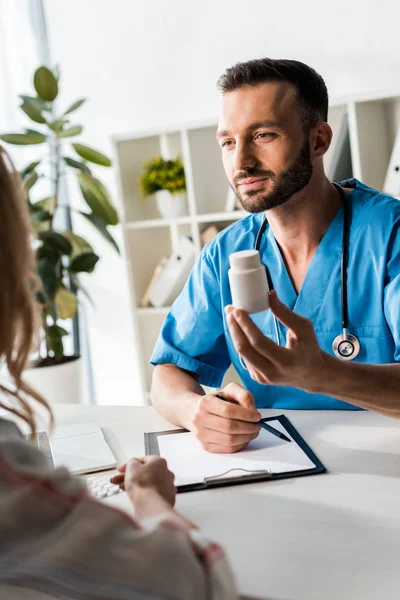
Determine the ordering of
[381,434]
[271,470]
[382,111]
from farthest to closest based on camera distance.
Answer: [382,111] → [381,434] → [271,470]

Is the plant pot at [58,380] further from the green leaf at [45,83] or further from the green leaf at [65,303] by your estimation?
the green leaf at [45,83]

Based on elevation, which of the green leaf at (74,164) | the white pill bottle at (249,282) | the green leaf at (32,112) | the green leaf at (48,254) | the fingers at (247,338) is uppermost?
the green leaf at (32,112)

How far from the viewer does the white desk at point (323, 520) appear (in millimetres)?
811

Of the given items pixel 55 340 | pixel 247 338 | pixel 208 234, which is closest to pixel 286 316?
pixel 247 338

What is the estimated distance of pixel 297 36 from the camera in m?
2.91

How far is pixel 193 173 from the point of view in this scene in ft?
9.52

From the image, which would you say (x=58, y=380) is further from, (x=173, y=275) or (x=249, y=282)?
(x=249, y=282)

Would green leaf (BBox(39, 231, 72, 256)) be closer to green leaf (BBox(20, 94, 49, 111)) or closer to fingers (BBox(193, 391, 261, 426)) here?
green leaf (BBox(20, 94, 49, 111))

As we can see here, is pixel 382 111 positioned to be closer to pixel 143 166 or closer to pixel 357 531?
pixel 143 166

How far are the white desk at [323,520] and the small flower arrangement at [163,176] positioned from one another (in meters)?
1.82

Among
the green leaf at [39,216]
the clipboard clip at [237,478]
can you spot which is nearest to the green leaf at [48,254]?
the green leaf at [39,216]

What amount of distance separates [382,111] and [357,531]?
84.5 inches

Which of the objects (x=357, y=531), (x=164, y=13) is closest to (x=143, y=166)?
(x=164, y=13)

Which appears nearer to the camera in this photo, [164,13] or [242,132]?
[242,132]
